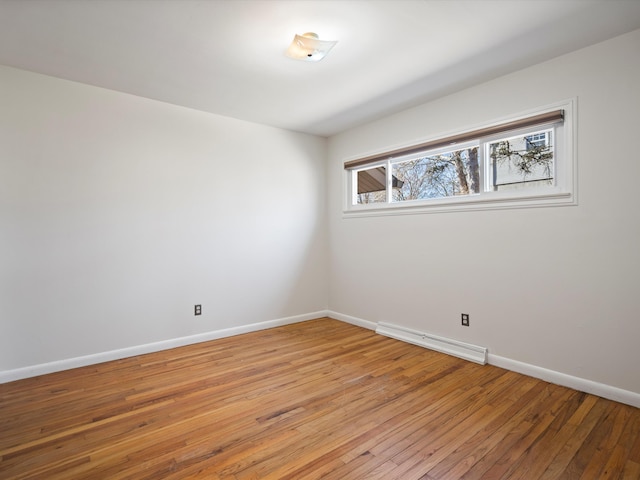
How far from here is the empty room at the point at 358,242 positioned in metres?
1.82

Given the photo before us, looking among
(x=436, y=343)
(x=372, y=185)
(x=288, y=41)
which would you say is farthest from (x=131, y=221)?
(x=436, y=343)

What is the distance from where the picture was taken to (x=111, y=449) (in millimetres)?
1710

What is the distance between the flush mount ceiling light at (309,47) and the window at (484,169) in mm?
1510

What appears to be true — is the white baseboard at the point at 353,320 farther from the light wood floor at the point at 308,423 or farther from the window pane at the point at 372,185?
the window pane at the point at 372,185

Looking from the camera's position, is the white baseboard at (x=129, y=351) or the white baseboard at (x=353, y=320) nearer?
the white baseboard at (x=129, y=351)

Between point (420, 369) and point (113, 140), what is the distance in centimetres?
337

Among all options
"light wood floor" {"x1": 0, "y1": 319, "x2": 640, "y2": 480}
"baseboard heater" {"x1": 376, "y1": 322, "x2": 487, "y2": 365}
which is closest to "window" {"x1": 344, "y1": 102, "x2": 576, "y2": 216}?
"baseboard heater" {"x1": 376, "y1": 322, "x2": 487, "y2": 365}

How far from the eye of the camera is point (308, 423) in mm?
1931

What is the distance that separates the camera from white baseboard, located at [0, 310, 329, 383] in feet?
8.44

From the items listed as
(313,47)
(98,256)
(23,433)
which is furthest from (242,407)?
(313,47)

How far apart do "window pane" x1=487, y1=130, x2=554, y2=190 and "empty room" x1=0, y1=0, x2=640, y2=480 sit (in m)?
0.02

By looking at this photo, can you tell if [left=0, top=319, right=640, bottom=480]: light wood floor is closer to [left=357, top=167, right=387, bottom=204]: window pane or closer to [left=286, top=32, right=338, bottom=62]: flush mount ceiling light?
[left=357, top=167, right=387, bottom=204]: window pane

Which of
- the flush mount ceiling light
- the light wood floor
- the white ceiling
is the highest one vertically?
the white ceiling

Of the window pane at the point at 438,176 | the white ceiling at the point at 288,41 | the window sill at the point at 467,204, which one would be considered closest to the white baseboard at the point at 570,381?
the window sill at the point at 467,204
